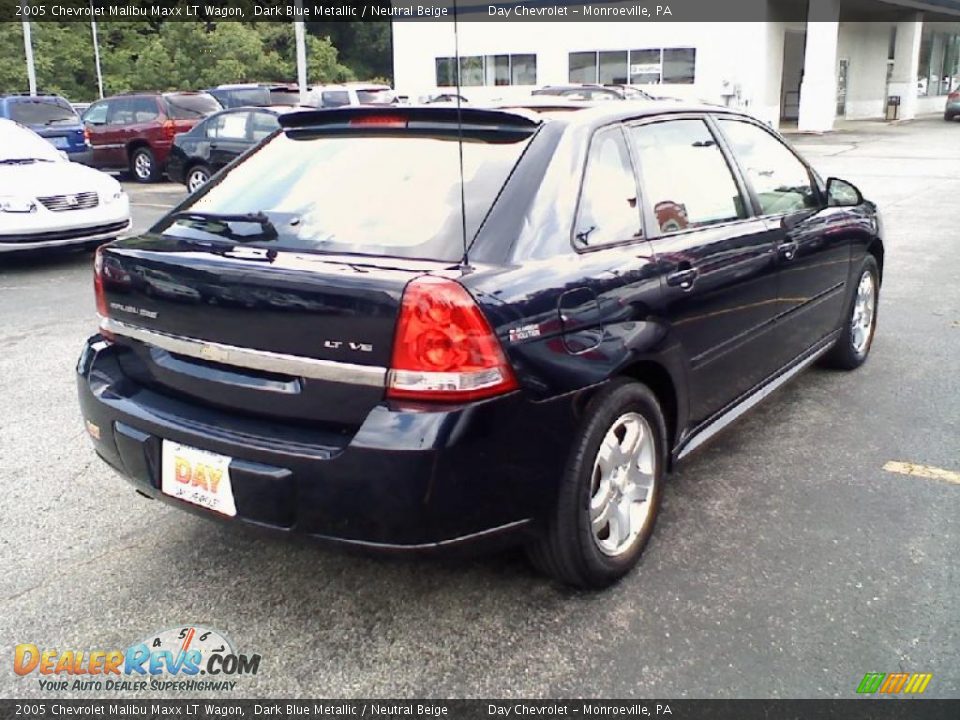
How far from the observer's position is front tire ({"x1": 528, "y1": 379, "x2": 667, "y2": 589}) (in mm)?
2850

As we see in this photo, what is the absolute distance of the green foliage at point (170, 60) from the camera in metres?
46.5

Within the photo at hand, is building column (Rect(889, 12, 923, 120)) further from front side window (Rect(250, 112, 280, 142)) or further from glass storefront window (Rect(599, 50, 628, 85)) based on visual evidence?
front side window (Rect(250, 112, 280, 142))

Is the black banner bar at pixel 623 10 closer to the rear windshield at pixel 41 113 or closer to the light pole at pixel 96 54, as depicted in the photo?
the light pole at pixel 96 54

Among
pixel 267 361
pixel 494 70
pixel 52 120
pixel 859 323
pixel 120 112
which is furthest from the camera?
pixel 494 70

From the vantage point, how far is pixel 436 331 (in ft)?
8.24

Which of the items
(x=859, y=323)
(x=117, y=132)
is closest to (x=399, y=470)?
(x=859, y=323)

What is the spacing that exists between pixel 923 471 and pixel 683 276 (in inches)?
62.7

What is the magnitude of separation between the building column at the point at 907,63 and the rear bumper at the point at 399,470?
1424 inches

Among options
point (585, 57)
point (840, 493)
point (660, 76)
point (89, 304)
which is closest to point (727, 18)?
point (660, 76)

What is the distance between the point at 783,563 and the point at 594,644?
879 mm

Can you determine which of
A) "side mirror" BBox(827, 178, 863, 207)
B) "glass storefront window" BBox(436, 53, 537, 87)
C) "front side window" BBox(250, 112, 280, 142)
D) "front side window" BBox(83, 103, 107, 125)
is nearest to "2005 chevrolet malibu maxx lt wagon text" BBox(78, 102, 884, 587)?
"side mirror" BBox(827, 178, 863, 207)

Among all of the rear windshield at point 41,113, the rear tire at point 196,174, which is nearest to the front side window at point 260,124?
the rear tire at point 196,174

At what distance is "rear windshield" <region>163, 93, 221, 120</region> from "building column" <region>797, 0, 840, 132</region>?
61.1 feet

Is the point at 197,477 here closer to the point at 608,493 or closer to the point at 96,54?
the point at 608,493
